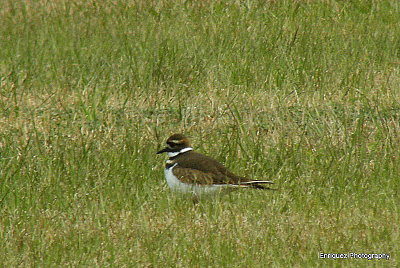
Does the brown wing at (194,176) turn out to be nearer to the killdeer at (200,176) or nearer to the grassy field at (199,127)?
the killdeer at (200,176)

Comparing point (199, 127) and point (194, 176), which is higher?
point (194, 176)

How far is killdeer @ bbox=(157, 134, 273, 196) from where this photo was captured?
24.5 feet

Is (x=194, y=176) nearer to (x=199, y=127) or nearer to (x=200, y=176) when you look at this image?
→ (x=200, y=176)

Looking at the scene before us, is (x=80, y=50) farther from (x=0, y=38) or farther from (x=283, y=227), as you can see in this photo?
(x=283, y=227)

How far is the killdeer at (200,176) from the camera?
7.47 m

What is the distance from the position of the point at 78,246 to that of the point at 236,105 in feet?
12.1

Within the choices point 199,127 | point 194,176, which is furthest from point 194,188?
point 199,127

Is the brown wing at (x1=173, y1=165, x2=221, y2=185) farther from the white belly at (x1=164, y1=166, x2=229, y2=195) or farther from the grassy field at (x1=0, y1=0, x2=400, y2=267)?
the grassy field at (x1=0, y1=0, x2=400, y2=267)

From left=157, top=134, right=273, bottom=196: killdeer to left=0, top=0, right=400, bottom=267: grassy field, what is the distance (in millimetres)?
140

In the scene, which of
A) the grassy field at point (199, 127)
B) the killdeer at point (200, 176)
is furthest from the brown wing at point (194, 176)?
the grassy field at point (199, 127)

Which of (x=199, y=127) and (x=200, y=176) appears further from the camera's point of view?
(x=199, y=127)

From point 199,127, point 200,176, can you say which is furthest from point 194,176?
point 199,127

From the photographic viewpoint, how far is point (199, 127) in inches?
366

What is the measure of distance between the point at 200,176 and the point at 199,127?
178 centimetres
